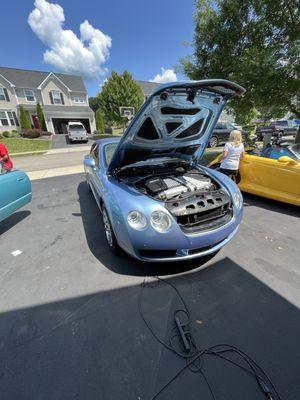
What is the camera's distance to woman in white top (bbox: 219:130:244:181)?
4043 millimetres

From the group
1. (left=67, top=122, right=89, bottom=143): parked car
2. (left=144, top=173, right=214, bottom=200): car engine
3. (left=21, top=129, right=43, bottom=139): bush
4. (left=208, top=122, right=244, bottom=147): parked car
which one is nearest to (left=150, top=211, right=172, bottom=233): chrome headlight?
(left=144, top=173, right=214, bottom=200): car engine

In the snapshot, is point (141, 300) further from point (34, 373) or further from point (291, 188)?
point (291, 188)

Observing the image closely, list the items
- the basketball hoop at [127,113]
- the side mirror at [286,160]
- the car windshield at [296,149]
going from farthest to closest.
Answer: the basketball hoop at [127,113]
the car windshield at [296,149]
the side mirror at [286,160]

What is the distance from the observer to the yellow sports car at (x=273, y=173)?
12.4ft

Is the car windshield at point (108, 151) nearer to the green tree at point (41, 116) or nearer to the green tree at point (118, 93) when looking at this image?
the green tree at point (118, 93)

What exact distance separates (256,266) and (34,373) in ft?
8.27

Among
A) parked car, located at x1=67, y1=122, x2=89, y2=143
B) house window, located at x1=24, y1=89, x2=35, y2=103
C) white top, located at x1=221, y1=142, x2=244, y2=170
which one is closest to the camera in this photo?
white top, located at x1=221, y1=142, x2=244, y2=170

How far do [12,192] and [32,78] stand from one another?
31359 millimetres

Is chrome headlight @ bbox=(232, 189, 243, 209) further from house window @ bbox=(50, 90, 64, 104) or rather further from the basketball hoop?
house window @ bbox=(50, 90, 64, 104)

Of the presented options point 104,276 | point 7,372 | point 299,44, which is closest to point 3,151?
point 104,276

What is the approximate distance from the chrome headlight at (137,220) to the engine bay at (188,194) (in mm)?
320

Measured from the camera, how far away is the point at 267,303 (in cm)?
202

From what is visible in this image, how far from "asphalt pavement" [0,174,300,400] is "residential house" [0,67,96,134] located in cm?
2743

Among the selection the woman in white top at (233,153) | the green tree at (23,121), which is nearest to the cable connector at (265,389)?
the woman in white top at (233,153)
